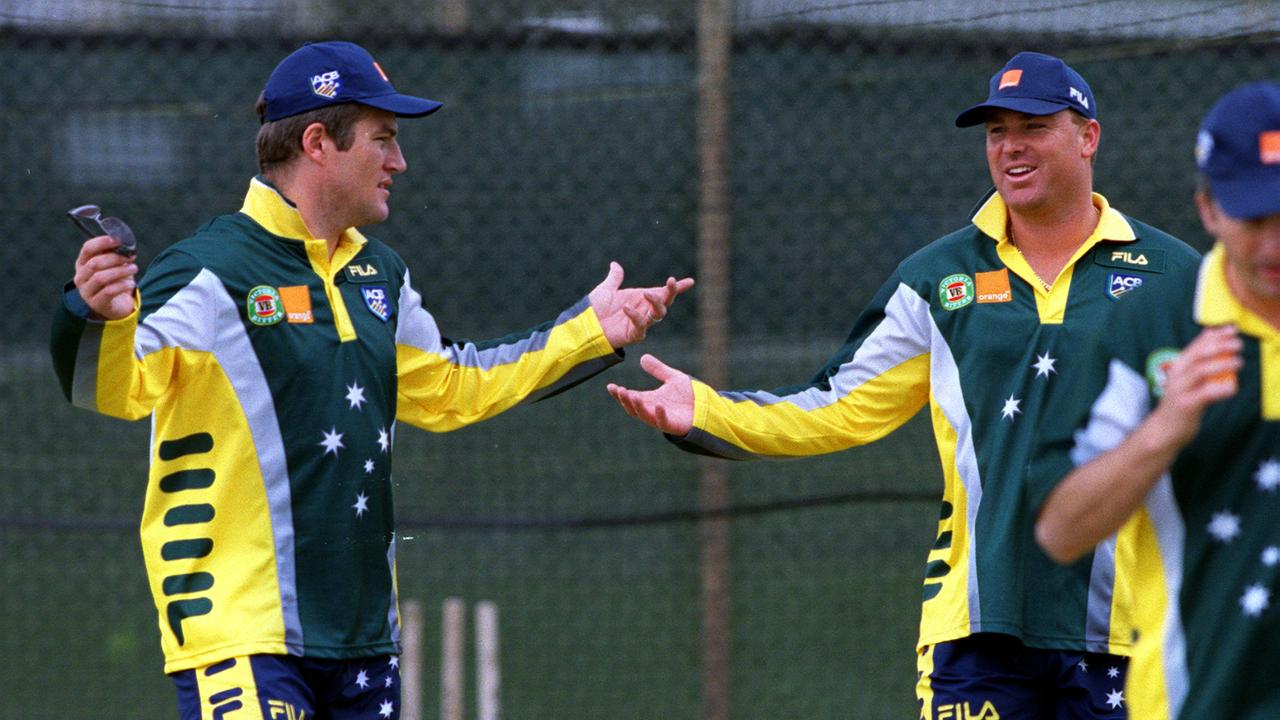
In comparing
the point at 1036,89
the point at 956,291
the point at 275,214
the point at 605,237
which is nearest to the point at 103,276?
the point at 275,214

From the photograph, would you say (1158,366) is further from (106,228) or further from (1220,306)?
(106,228)

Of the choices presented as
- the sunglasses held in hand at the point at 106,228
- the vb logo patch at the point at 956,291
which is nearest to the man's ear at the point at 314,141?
the sunglasses held in hand at the point at 106,228

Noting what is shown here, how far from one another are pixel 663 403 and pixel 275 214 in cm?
98

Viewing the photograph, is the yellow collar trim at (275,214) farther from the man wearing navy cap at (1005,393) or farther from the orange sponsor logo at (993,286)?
the orange sponsor logo at (993,286)

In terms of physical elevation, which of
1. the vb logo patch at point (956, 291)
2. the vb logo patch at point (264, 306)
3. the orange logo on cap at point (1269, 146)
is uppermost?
the orange logo on cap at point (1269, 146)

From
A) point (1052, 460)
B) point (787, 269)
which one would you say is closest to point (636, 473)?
point (787, 269)

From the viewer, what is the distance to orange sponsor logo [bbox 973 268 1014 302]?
3.58 m

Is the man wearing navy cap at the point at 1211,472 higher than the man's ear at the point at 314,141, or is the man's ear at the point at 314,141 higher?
the man's ear at the point at 314,141

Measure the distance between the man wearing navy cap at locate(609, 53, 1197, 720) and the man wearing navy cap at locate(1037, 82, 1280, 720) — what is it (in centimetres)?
96

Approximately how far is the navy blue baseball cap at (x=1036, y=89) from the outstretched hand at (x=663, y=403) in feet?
3.04

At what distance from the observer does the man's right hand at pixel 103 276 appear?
2.94 m

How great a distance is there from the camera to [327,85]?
359 centimetres

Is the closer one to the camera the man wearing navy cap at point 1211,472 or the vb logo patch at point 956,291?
the man wearing navy cap at point 1211,472

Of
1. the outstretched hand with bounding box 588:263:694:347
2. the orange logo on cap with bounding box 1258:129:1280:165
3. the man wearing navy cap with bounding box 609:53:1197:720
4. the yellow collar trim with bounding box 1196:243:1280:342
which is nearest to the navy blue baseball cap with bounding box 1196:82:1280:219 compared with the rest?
the orange logo on cap with bounding box 1258:129:1280:165
